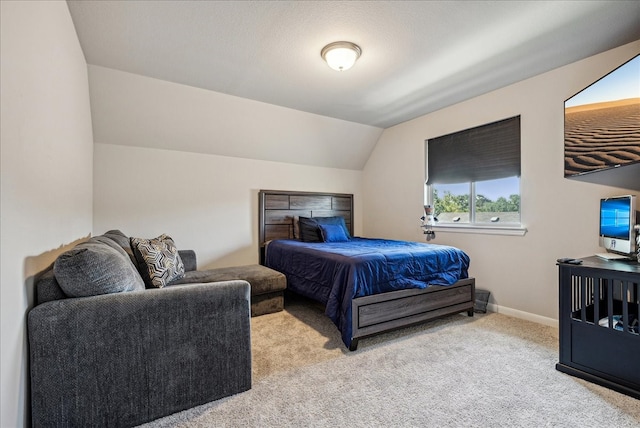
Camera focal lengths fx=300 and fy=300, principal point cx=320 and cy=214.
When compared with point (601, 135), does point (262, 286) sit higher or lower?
lower

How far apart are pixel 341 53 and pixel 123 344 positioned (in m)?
2.35

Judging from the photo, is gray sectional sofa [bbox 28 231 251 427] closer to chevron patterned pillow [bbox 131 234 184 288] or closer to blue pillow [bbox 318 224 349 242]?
chevron patterned pillow [bbox 131 234 184 288]

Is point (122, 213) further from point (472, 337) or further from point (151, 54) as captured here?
point (472, 337)

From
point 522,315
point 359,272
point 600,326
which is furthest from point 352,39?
point 522,315

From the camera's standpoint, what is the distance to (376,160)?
4.86 meters

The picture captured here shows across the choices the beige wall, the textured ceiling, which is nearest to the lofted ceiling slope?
the textured ceiling

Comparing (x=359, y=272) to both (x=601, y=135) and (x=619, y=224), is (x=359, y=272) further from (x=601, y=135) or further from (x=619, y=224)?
(x=601, y=135)

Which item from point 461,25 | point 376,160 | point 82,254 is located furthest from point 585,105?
point 82,254

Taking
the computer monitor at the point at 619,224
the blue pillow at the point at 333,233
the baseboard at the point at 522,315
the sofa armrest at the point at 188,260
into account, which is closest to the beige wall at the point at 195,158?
the sofa armrest at the point at 188,260

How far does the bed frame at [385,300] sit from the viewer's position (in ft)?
7.62

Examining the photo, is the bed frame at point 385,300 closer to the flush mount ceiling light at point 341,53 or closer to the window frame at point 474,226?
the window frame at point 474,226

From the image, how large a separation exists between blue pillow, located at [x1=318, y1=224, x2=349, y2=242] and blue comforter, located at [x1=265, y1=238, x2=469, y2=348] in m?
0.71

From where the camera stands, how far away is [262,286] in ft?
10.0

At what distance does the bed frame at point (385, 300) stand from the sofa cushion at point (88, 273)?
5.03 feet
